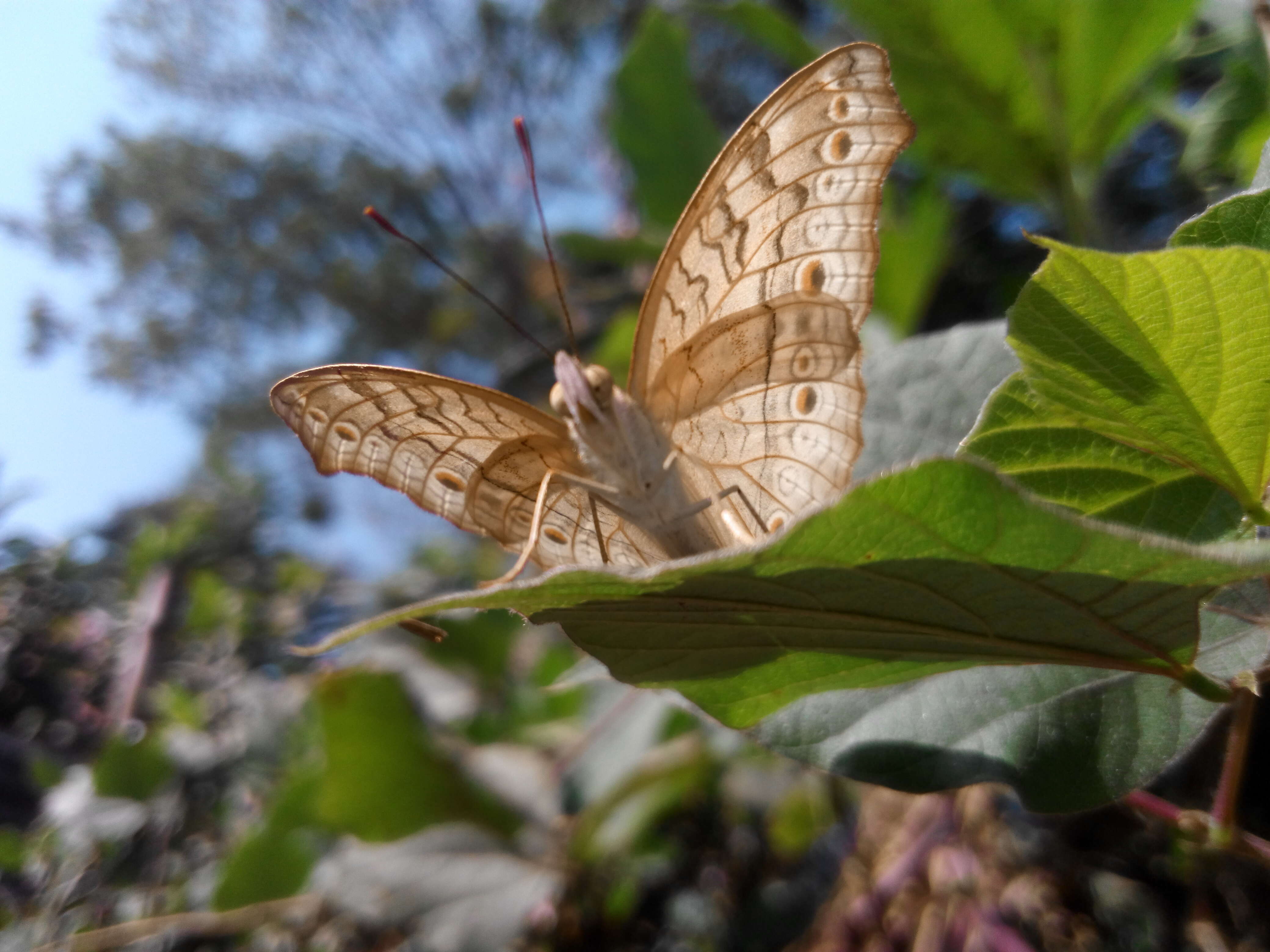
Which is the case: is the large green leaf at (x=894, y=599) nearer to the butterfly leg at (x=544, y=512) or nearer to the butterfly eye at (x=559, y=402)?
the butterfly leg at (x=544, y=512)

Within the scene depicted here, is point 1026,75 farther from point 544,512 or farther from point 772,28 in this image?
point 544,512

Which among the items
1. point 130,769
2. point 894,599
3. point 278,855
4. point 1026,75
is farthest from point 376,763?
point 1026,75

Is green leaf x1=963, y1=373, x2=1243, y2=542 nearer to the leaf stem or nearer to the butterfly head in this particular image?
the leaf stem

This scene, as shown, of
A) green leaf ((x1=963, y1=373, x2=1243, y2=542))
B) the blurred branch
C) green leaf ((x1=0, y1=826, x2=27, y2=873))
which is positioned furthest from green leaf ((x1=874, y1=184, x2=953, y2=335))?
green leaf ((x1=0, y1=826, x2=27, y2=873))

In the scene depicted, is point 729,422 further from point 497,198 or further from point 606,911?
point 497,198

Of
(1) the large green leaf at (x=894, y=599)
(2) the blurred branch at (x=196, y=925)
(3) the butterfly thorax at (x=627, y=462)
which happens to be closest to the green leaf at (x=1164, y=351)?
(1) the large green leaf at (x=894, y=599)
